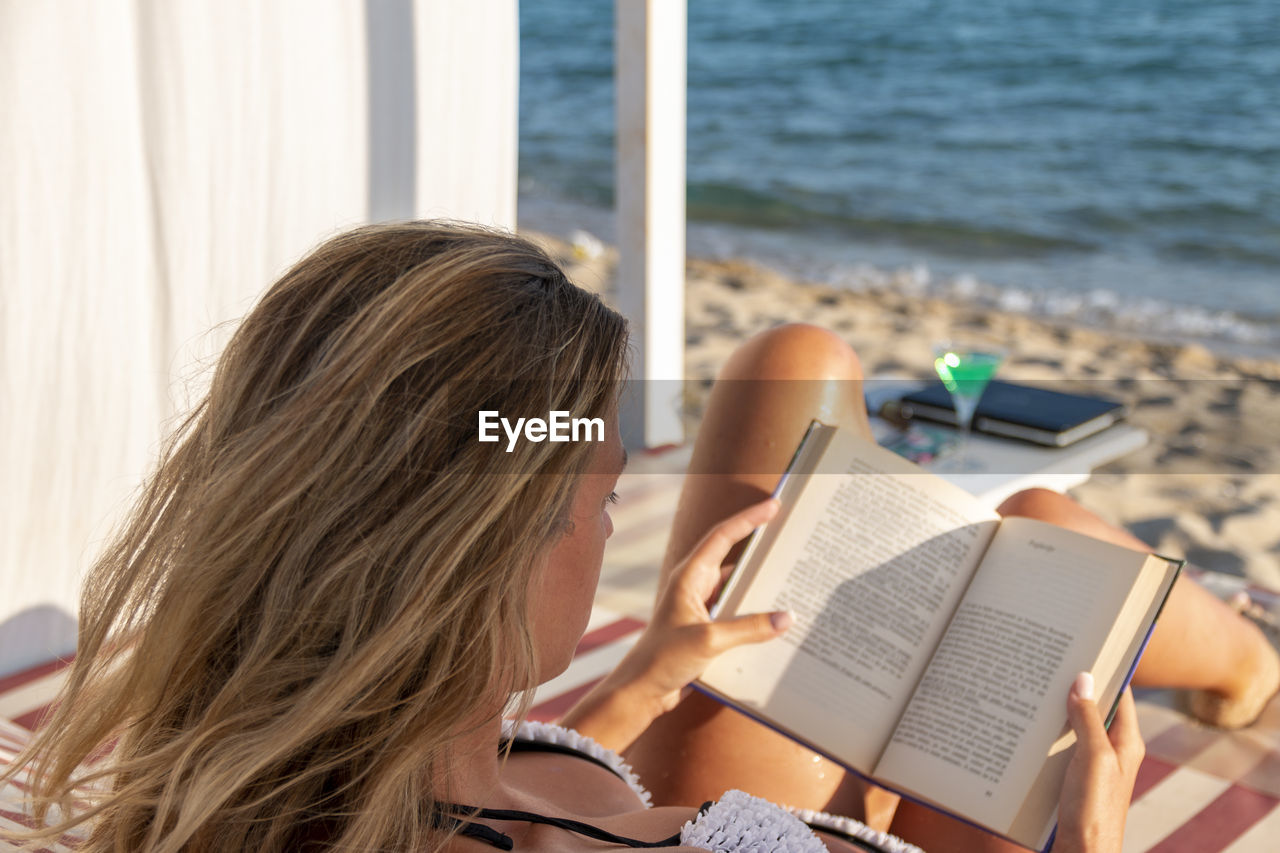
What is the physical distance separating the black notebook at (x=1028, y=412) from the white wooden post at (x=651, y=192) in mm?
825

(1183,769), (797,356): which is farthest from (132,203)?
(1183,769)

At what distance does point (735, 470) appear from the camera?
4.28ft

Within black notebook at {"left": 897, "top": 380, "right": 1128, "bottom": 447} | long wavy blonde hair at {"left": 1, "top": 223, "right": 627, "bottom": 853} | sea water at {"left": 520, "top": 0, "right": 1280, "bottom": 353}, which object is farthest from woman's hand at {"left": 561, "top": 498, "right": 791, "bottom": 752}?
sea water at {"left": 520, "top": 0, "right": 1280, "bottom": 353}

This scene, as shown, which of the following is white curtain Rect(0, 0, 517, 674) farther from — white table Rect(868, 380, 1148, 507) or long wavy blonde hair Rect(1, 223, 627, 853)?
long wavy blonde hair Rect(1, 223, 627, 853)

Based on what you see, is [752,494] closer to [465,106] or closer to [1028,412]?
[1028,412]

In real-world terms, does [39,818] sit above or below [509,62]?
below

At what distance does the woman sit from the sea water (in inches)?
221

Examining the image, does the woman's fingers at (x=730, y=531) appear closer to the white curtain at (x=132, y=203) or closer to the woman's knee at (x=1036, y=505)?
the woman's knee at (x=1036, y=505)

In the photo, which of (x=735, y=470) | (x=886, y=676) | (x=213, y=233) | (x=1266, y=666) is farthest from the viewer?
(x=213, y=233)

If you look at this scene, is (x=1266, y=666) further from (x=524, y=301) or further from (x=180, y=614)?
(x=180, y=614)

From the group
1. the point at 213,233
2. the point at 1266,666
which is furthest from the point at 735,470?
the point at 213,233

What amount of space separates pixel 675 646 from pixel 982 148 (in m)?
9.05

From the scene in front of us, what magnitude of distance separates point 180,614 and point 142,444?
1.48 metres

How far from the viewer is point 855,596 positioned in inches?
44.9
